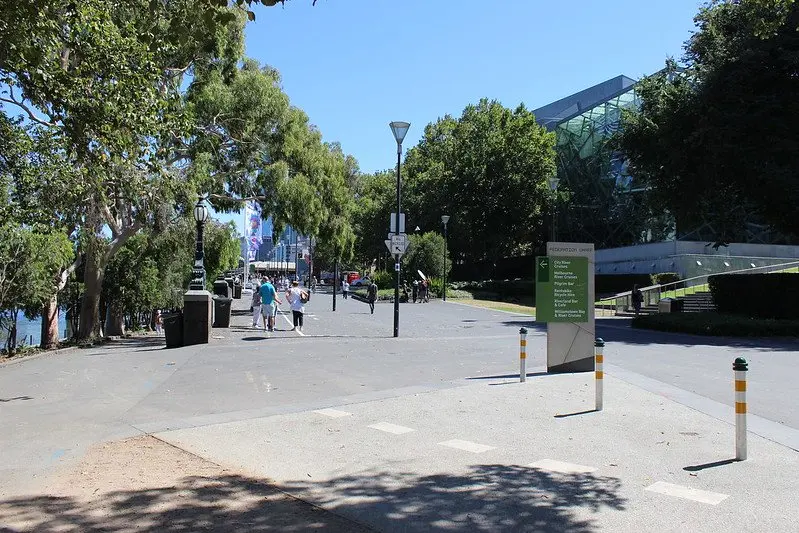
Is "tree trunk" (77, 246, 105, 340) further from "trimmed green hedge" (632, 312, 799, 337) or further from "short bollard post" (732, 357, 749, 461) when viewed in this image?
"short bollard post" (732, 357, 749, 461)

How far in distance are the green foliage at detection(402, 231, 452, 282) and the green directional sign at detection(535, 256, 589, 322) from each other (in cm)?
3976

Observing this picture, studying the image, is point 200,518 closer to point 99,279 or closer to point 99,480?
point 99,480

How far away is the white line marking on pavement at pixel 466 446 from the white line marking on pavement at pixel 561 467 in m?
0.67

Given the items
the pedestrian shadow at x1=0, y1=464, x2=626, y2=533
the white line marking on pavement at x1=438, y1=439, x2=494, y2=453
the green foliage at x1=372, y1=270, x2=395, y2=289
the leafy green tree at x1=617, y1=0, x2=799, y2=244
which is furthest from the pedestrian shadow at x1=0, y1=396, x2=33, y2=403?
the green foliage at x1=372, y1=270, x2=395, y2=289

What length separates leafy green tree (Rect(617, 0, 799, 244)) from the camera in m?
23.7

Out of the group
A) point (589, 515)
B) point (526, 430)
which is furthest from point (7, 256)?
point (589, 515)

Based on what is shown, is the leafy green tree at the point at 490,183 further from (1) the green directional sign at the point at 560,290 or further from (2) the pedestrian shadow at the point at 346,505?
(2) the pedestrian shadow at the point at 346,505

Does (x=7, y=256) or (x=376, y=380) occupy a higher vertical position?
(x=7, y=256)

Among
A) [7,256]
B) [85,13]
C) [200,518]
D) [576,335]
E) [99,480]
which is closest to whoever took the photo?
[200,518]

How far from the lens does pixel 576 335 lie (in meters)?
12.2

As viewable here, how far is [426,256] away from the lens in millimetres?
52688

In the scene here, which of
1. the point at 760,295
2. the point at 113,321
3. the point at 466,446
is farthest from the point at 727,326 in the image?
the point at 113,321

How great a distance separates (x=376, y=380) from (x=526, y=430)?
4.19 meters

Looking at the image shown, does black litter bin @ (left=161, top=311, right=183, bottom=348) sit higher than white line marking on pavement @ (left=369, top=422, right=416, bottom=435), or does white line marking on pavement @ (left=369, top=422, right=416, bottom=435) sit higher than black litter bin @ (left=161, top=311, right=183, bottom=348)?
black litter bin @ (left=161, top=311, right=183, bottom=348)
